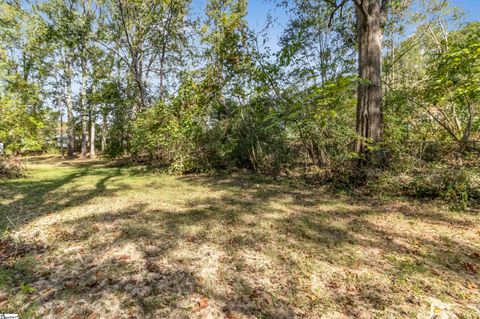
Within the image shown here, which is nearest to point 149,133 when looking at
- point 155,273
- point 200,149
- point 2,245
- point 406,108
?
point 200,149

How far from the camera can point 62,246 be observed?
2742 mm

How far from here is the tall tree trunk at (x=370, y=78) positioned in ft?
16.8

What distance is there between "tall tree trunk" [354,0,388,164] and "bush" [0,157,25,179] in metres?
10.0

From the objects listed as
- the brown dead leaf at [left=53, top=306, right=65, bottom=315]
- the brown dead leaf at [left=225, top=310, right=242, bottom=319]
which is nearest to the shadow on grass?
the brown dead leaf at [left=53, top=306, right=65, bottom=315]

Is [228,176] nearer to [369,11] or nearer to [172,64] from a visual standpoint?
[369,11]

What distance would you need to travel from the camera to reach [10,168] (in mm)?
7223

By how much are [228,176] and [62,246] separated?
497 cm

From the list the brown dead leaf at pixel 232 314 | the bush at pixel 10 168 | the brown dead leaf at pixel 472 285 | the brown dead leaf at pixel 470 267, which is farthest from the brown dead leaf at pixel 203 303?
the bush at pixel 10 168

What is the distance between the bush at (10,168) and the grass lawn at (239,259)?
388 centimetres

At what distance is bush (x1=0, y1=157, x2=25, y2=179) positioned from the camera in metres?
7.06

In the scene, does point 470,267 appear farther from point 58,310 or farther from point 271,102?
point 271,102

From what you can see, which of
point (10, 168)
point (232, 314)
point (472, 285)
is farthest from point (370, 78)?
point (10, 168)

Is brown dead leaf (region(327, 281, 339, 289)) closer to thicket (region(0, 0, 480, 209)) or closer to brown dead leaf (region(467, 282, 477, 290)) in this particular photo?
brown dead leaf (region(467, 282, 477, 290))

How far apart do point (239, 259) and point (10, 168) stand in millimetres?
8706
